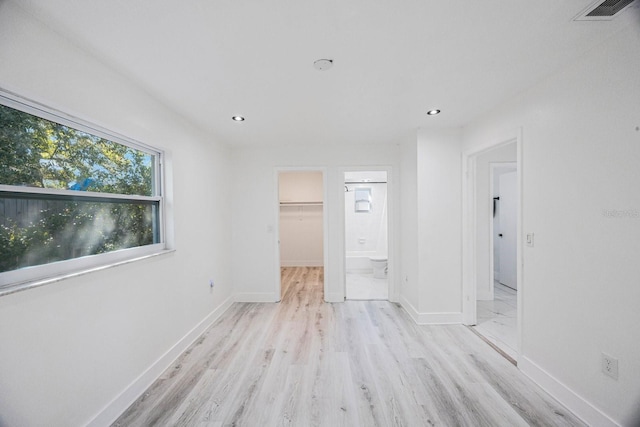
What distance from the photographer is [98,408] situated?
1532 millimetres

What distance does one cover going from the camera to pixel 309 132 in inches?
123

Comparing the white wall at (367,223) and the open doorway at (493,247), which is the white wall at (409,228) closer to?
the open doorway at (493,247)

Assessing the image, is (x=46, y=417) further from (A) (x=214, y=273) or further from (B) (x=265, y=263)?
(B) (x=265, y=263)

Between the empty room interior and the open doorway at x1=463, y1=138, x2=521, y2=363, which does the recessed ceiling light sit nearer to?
the empty room interior

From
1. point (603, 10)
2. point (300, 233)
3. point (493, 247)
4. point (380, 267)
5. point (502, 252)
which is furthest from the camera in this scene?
point (300, 233)

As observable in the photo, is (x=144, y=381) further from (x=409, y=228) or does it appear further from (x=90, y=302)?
(x=409, y=228)

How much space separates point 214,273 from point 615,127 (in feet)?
12.3

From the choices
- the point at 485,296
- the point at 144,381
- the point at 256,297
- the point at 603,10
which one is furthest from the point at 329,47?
the point at 485,296

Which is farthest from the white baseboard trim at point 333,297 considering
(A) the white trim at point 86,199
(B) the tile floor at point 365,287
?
(A) the white trim at point 86,199

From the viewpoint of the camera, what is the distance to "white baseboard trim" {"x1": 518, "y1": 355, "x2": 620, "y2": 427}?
4.93 ft

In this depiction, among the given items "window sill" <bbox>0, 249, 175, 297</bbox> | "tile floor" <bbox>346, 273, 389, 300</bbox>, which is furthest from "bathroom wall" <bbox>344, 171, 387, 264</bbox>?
"window sill" <bbox>0, 249, 175, 297</bbox>

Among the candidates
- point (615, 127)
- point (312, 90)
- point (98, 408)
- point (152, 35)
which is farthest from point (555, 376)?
point (152, 35)

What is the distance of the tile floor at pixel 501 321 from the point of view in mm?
2514

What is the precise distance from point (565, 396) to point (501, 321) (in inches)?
55.8
